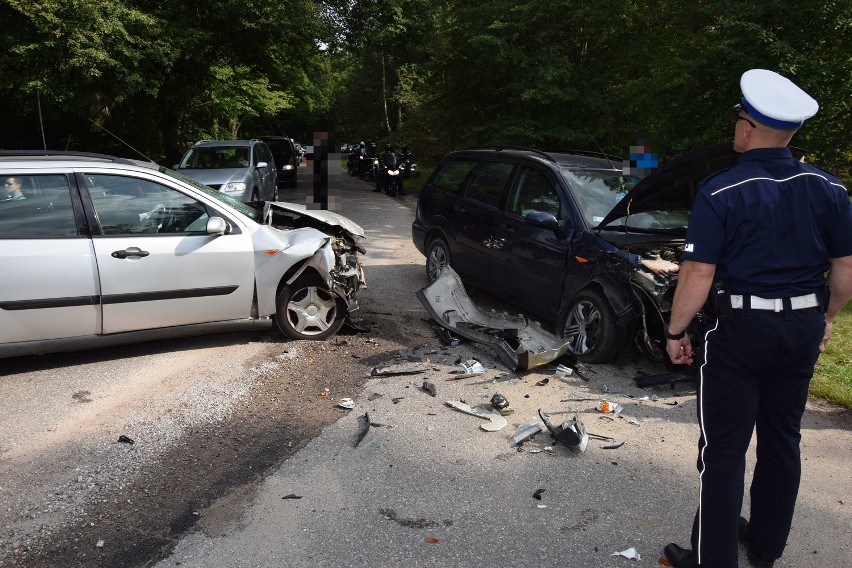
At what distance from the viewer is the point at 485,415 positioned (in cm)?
470

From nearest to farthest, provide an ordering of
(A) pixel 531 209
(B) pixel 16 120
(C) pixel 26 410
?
(C) pixel 26 410 → (A) pixel 531 209 → (B) pixel 16 120

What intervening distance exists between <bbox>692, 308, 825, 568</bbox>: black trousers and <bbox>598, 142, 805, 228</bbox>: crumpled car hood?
197 centimetres

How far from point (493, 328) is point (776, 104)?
3.78m

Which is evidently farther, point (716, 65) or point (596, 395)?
point (716, 65)

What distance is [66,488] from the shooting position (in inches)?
145

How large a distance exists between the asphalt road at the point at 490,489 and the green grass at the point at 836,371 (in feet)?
0.57

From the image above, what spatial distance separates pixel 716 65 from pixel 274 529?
30.4 feet

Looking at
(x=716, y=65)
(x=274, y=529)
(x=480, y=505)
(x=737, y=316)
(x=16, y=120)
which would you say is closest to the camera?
(x=737, y=316)

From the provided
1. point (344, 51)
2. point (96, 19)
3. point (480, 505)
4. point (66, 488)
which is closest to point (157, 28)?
point (96, 19)

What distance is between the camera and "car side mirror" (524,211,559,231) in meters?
5.92

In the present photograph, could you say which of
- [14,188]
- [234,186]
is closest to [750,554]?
[14,188]

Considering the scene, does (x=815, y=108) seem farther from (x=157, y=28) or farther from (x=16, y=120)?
(x=16, y=120)

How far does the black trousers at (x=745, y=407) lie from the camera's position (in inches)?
105

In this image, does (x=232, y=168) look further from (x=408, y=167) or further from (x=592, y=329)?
(x=408, y=167)
